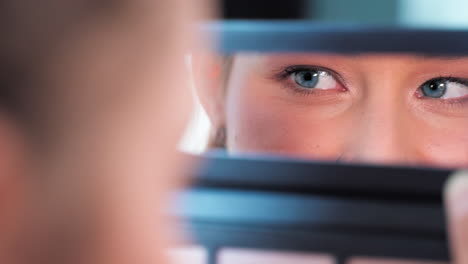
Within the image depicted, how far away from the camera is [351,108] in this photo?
2.13 ft

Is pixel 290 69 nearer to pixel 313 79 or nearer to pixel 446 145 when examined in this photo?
pixel 313 79

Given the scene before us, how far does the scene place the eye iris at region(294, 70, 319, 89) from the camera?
28.3 inches

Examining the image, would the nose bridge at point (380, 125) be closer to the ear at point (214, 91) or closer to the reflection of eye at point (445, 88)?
the reflection of eye at point (445, 88)

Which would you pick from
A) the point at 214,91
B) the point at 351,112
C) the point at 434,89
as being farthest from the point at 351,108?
the point at 214,91

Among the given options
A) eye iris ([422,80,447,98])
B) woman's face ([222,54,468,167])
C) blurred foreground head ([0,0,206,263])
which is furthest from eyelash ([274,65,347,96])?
blurred foreground head ([0,0,206,263])

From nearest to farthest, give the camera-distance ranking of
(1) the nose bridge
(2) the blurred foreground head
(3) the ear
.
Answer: (2) the blurred foreground head
(1) the nose bridge
(3) the ear

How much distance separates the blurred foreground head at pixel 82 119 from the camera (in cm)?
23

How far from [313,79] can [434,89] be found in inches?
6.0

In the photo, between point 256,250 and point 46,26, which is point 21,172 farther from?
point 256,250

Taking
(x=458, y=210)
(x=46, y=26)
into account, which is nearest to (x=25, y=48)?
(x=46, y=26)

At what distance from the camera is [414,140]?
0.62m

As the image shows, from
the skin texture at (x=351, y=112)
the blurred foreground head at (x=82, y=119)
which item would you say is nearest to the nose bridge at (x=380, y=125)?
the skin texture at (x=351, y=112)

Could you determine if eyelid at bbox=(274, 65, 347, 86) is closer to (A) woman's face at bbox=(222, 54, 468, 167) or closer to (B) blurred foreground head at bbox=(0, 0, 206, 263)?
(A) woman's face at bbox=(222, 54, 468, 167)

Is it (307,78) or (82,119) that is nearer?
(82,119)
